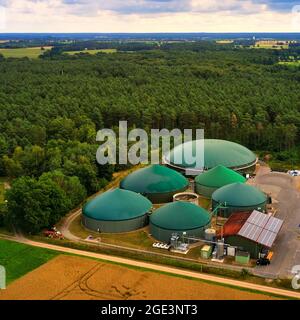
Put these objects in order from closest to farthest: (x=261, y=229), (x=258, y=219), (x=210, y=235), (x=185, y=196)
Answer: (x=261, y=229), (x=210, y=235), (x=258, y=219), (x=185, y=196)

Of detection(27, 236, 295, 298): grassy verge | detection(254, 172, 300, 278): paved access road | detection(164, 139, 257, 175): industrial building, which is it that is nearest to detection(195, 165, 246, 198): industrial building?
detection(164, 139, 257, 175): industrial building

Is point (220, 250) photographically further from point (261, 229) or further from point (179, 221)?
point (179, 221)

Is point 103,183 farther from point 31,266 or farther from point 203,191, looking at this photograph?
point 31,266

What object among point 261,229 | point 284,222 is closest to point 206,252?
point 261,229

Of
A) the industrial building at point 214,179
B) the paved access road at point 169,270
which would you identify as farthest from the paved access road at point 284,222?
the industrial building at point 214,179

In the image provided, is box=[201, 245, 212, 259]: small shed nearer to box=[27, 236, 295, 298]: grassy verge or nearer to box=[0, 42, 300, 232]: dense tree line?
box=[27, 236, 295, 298]: grassy verge

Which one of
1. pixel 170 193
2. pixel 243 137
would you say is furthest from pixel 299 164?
pixel 170 193

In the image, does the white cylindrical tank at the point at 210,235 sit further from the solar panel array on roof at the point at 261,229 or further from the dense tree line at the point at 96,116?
the dense tree line at the point at 96,116

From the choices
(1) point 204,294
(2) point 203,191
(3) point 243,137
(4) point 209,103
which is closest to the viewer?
(1) point 204,294
